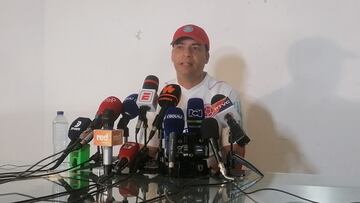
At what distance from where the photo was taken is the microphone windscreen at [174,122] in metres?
0.97

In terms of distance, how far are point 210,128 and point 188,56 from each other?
1.79ft

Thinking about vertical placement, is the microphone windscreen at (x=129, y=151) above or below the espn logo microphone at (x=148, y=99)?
below

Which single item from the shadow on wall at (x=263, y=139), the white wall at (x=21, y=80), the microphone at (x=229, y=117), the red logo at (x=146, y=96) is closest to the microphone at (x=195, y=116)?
the microphone at (x=229, y=117)

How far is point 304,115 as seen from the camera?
170cm

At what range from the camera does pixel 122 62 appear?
1972 mm

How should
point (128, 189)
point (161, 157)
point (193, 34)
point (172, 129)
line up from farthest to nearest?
point (193, 34) → point (161, 157) → point (172, 129) → point (128, 189)

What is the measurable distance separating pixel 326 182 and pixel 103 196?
608mm

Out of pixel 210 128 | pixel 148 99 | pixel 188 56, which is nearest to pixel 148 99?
pixel 148 99

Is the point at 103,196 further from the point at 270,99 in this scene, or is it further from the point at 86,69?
the point at 86,69

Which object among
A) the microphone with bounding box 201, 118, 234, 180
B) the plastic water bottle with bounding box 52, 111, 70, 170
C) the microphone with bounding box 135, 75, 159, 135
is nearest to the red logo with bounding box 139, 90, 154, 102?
the microphone with bounding box 135, 75, 159, 135

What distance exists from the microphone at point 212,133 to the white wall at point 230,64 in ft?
2.75

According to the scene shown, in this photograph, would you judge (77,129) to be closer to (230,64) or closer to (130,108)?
(130,108)

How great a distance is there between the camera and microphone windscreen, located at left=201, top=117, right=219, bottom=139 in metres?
0.94

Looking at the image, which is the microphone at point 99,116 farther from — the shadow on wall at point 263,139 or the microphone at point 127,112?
the shadow on wall at point 263,139
